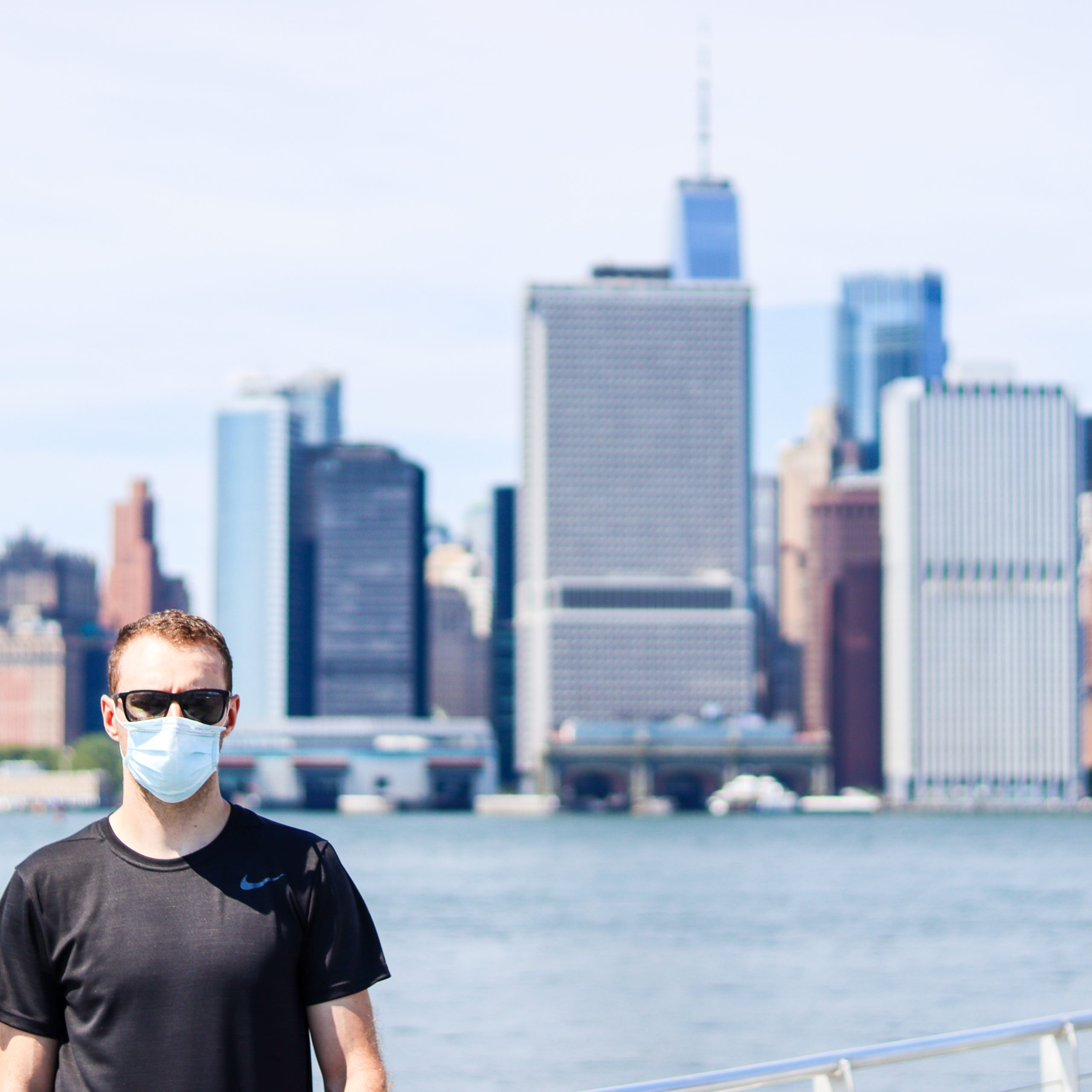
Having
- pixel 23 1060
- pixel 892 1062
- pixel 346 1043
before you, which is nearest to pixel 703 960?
pixel 892 1062

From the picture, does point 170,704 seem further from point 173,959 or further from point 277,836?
point 173,959

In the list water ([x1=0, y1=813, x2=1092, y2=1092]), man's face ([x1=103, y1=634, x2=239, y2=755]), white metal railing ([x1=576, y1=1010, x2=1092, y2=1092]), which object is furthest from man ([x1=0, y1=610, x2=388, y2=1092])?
water ([x1=0, y1=813, x2=1092, y2=1092])

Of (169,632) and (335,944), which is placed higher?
(169,632)

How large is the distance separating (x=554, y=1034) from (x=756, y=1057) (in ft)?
13.6

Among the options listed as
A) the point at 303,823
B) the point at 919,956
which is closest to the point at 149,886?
the point at 919,956

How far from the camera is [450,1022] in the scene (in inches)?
1543

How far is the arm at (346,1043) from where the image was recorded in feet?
15.0

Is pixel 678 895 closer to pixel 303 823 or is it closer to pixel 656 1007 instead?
pixel 656 1007

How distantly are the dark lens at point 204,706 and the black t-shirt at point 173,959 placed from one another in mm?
281

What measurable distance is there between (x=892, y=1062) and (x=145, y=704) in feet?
7.84

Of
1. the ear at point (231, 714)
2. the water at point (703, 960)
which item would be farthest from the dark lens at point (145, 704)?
the water at point (703, 960)

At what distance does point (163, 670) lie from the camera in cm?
459

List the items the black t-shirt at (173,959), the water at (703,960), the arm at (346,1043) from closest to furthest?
1. the black t-shirt at (173,959)
2. the arm at (346,1043)
3. the water at (703,960)

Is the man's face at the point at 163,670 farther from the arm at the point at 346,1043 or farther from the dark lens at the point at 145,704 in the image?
the arm at the point at 346,1043
